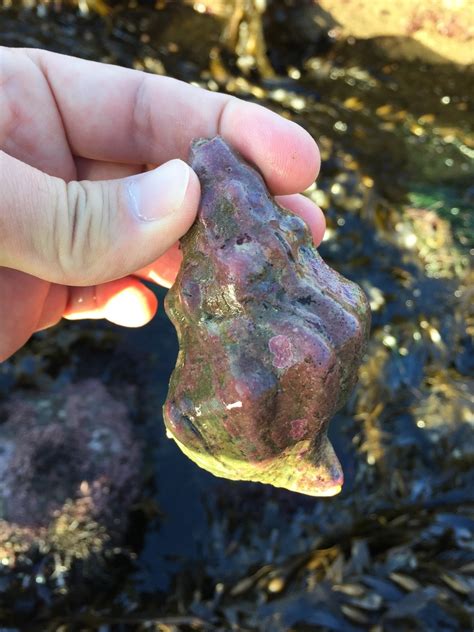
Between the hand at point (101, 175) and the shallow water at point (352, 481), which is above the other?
the hand at point (101, 175)

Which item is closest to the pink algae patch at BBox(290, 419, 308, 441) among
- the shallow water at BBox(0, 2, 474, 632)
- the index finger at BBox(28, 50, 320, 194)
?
the index finger at BBox(28, 50, 320, 194)

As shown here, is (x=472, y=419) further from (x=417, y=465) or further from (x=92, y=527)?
(x=92, y=527)

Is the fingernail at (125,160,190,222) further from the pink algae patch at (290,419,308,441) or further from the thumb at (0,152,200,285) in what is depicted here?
the pink algae patch at (290,419,308,441)

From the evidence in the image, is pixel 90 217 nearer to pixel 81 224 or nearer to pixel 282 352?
pixel 81 224

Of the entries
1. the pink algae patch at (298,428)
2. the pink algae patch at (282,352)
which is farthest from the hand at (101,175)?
the pink algae patch at (298,428)

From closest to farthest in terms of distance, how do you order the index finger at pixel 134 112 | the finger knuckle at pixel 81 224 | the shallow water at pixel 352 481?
1. the finger knuckle at pixel 81 224
2. the index finger at pixel 134 112
3. the shallow water at pixel 352 481

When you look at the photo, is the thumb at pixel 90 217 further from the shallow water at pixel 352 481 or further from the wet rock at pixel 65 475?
the shallow water at pixel 352 481
